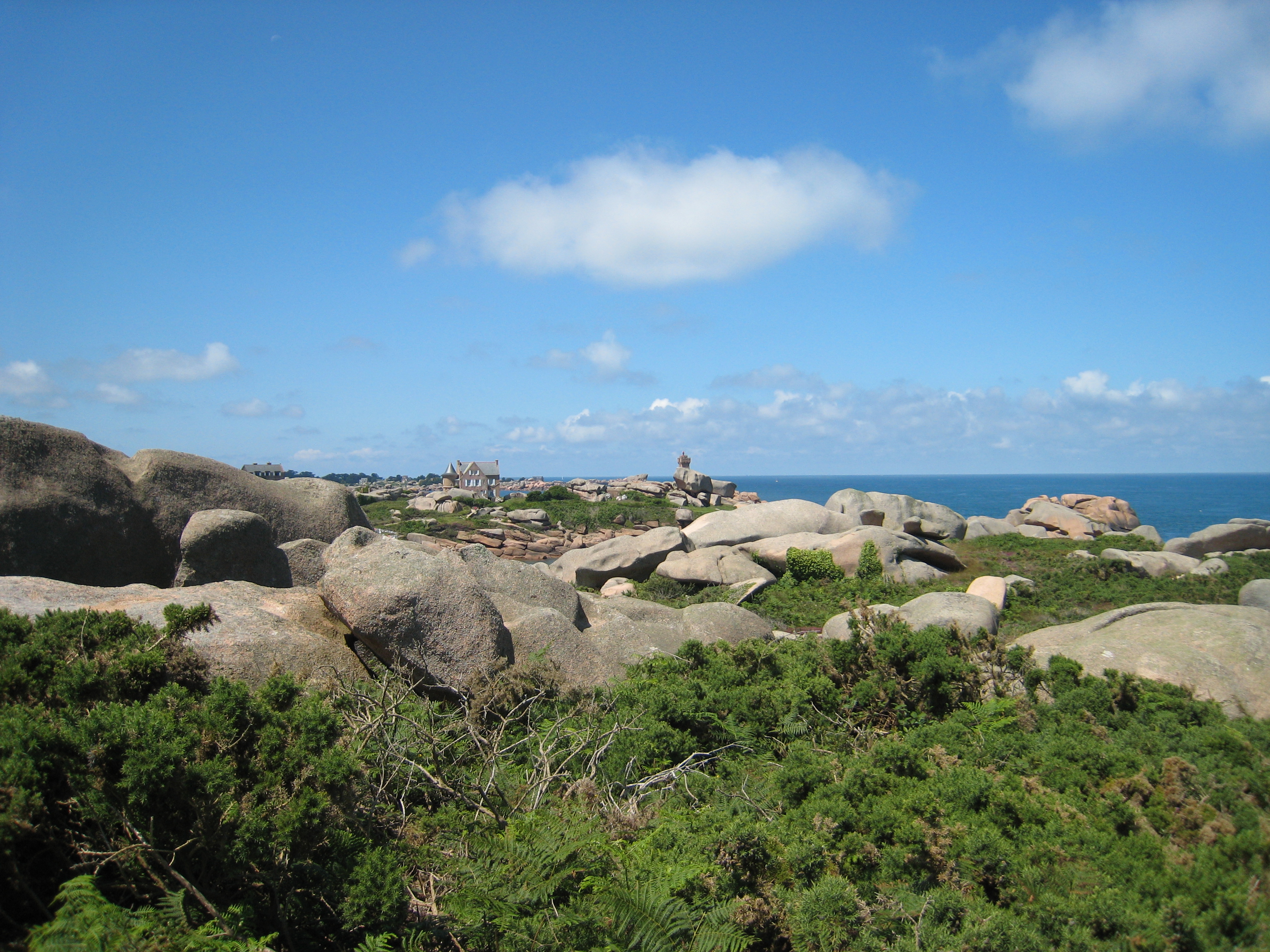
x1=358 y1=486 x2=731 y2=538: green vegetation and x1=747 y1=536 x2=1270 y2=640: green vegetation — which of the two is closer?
x1=747 y1=536 x2=1270 y2=640: green vegetation

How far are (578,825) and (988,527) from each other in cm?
3060

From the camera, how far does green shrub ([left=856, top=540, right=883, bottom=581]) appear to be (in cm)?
1964

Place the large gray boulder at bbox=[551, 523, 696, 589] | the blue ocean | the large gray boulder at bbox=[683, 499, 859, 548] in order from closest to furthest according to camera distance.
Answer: the large gray boulder at bbox=[551, 523, 696, 589] < the large gray boulder at bbox=[683, 499, 859, 548] < the blue ocean

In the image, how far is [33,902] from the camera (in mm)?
2754

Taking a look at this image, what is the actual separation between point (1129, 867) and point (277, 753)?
4.07m

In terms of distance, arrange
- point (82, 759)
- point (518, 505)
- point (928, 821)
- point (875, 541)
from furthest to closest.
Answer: point (518, 505)
point (875, 541)
point (928, 821)
point (82, 759)

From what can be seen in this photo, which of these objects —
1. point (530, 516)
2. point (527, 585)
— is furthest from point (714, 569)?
point (530, 516)

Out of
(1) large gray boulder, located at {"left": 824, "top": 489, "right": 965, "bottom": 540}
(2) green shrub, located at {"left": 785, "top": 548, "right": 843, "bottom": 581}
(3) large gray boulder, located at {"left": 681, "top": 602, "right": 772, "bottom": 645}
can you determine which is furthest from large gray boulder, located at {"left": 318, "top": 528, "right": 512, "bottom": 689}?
(1) large gray boulder, located at {"left": 824, "top": 489, "right": 965, "bottom": 540}

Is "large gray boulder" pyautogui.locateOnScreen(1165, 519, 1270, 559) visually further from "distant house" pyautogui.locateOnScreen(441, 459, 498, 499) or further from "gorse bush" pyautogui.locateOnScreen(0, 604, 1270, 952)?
"distant house" pyautogui.locateOnScreen(441, 459, 498, 499)

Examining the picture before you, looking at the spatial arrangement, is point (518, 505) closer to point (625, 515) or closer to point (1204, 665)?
point (625, 515)

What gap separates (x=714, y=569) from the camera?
19.2 m

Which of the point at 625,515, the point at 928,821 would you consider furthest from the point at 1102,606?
the point at 625,515

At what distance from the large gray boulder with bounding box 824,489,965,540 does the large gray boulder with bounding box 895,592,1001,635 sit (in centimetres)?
1259

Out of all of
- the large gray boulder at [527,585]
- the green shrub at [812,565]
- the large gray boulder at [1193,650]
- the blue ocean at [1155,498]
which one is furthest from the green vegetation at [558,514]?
the large gray boulder at [1193,650]
